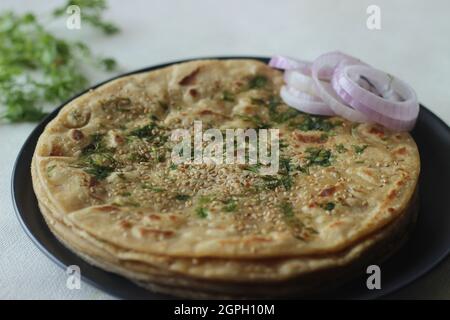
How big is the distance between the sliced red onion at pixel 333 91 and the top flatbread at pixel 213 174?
7 centimetres

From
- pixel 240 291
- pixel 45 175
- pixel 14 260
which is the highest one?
pixel 45 175

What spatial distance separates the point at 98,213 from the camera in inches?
142

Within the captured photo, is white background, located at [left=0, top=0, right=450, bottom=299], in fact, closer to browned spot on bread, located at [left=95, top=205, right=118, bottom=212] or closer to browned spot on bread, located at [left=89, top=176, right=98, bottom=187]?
browned spot on bread, located at [left=89, top=176, right=98, bottom=187]

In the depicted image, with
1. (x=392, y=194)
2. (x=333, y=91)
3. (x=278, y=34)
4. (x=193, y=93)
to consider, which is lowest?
(x=278, y=34)

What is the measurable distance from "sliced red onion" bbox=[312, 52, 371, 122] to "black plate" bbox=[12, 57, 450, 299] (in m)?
0.59

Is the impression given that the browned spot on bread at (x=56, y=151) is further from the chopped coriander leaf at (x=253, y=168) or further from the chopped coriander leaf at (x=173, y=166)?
the chopped coriander leaf at (x=253, y=168)

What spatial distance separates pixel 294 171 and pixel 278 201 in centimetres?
36

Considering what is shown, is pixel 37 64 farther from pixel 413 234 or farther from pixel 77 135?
pixel 413 234

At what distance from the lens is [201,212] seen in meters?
3.72

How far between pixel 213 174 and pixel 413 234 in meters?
1.34

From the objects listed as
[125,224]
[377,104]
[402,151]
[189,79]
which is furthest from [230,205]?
[189,79]
